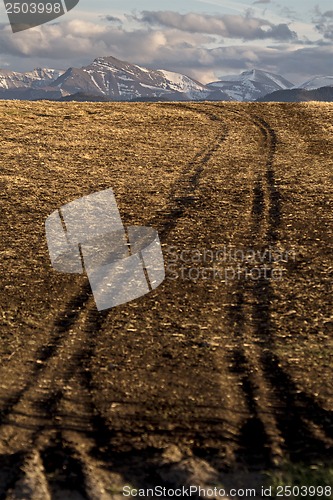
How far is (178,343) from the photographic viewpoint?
11117 millimetres

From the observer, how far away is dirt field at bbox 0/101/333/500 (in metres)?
7.96

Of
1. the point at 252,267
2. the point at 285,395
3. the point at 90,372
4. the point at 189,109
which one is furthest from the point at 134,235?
the point at 189,109

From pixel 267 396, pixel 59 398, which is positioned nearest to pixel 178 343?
pixel 267 396

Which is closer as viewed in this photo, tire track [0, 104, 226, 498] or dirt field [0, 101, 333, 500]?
dirt field [0, 101, 333, 500]

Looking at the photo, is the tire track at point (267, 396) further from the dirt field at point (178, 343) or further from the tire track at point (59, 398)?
the tire track at point (59, 398)

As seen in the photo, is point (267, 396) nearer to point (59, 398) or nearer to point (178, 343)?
point (178, 343)

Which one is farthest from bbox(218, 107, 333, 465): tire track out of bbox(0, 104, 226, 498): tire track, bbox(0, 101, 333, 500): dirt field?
bbox(0, 104, 226, 498): tire track

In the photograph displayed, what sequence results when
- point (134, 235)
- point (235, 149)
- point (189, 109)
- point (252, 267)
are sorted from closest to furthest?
point (252, 267), point (134, 235), point (235, 149), point (189, 109)

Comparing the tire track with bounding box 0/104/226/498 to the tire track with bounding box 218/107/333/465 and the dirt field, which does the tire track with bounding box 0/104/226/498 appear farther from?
the tire track with bounding box 218/107/333/465

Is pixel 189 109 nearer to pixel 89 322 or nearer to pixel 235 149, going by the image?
pixel 235 149

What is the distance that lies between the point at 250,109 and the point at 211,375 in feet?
97.5

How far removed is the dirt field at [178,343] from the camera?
26.1 ft

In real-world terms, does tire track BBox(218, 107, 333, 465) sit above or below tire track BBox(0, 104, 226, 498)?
below

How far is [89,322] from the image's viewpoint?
12.0 metres
